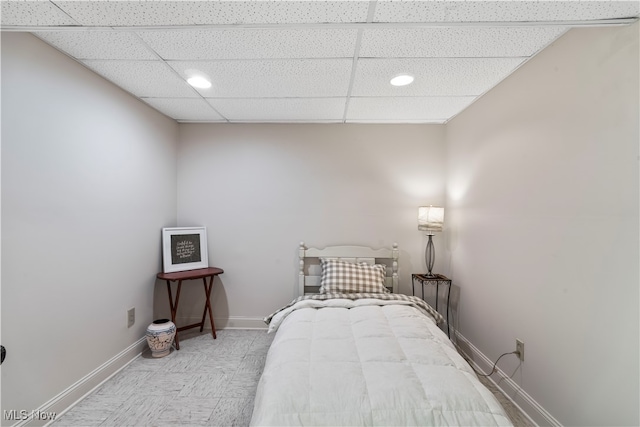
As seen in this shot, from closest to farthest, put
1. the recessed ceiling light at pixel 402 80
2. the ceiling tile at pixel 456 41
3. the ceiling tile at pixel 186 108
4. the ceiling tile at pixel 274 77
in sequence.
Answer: the ceiling tile at pixel 456 41
the ceiling tile at pixel 274 77
the recessed ceiling light at pixel 402 80
the ceiling tile at pixel 186 108

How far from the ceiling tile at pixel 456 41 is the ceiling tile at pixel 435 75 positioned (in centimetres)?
7

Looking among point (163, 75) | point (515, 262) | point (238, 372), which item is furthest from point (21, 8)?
point (515, 262)

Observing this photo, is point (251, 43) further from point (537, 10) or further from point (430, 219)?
point (430, 219)

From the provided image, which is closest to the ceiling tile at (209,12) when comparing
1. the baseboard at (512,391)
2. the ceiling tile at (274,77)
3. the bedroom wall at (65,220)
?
the ceiling tile at (274,77)

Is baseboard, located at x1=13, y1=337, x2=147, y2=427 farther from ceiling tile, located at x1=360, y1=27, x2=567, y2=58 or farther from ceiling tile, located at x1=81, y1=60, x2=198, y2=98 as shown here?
ceiling tile, located at x1=360, y1=27, x2=567, y2=58

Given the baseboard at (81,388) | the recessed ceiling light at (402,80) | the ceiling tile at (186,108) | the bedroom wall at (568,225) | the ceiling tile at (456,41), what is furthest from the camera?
the ceiling tile at (186,108)

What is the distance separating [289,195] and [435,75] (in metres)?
1.83

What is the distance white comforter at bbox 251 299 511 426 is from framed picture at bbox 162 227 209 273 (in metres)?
1.56

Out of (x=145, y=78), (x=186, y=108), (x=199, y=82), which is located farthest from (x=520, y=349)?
(x=186, y=108)

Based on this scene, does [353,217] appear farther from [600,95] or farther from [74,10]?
[74,10]

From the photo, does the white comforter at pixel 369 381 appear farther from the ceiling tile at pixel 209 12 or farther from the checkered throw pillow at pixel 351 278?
the ceiling tile at pixel 209 12

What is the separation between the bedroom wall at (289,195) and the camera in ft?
10.7

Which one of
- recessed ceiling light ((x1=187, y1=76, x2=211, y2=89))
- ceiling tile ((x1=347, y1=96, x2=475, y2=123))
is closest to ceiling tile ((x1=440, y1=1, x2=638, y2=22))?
ceiling tile ((x1=347, y1=96, x2=475, y2=123))

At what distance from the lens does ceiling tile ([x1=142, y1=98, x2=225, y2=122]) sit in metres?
2.65
